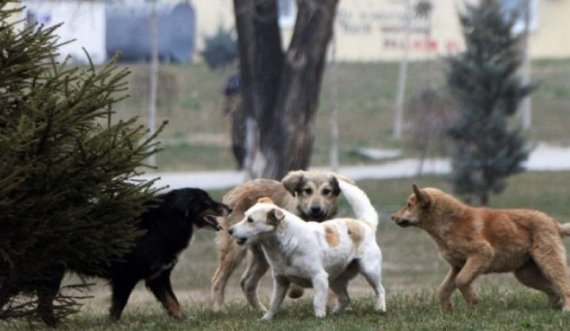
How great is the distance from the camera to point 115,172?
1015 cm

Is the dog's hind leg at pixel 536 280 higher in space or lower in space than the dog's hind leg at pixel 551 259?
lower

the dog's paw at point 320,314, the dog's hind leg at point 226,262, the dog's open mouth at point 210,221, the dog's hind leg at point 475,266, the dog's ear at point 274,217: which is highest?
the dog's ear at point 274,217

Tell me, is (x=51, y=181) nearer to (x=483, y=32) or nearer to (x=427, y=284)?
(x=427, y=284)

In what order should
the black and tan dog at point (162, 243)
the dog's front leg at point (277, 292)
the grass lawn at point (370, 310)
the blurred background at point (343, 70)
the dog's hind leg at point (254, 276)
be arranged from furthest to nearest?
the blurred background at point (343, 70) → the dog's hind leg at point (254, 276) → the black and tan dog at point (162, 243) → the dog's front leg at point (277, 292) → the grass lawn at point (370, 310)

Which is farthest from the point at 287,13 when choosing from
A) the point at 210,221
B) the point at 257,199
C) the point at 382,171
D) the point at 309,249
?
the point at 309,249

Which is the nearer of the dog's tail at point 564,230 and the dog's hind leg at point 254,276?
the dog's tail at point 564,230

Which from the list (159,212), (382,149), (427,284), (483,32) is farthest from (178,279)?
(382,149)

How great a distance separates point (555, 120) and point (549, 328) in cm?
3047

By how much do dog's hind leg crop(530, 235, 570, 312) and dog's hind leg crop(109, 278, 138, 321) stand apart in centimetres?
312

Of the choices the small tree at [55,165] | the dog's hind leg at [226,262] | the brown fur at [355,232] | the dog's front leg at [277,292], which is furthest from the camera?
the dog's hind leg at [226,262]

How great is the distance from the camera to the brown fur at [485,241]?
11.3m

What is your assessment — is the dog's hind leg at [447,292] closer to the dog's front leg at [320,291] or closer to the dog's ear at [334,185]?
the dog's front leg at [320,291]

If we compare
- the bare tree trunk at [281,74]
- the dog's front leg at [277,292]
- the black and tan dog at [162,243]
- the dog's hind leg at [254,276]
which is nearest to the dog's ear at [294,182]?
the dog's hind leg at [254,276]

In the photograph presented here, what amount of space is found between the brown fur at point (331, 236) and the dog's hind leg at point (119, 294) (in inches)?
61.7
